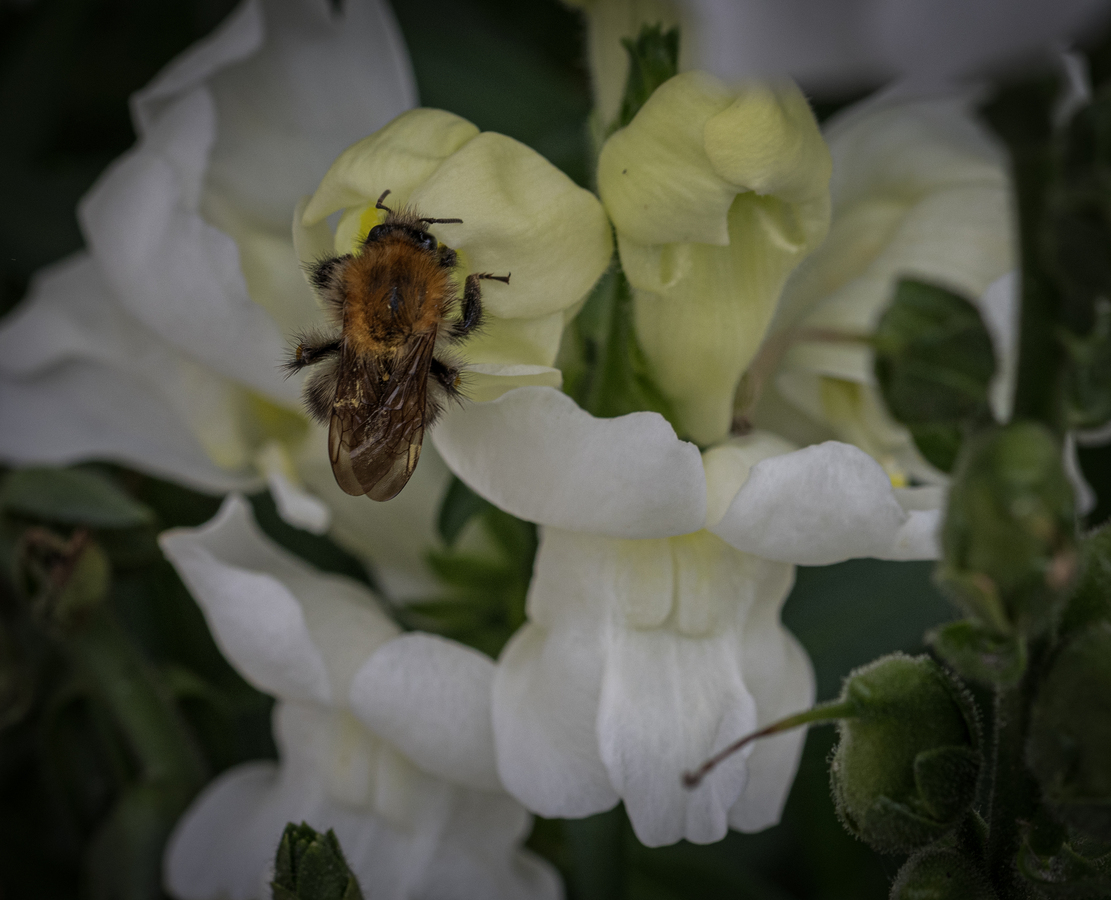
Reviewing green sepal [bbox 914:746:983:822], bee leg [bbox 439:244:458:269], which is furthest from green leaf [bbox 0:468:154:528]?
green sepal [bbox 914:746:983:822]

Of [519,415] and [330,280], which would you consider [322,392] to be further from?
[519,415]

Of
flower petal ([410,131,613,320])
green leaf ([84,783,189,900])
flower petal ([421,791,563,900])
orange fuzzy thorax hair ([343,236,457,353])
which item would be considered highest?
flower petal ([410,131,613,320])

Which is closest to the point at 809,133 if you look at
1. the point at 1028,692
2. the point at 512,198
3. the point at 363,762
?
the point at 512,198

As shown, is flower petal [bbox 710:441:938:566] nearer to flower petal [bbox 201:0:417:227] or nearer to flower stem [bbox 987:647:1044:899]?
flower stem [bbox 987:647:1044:899]

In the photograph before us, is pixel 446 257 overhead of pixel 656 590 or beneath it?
overhead

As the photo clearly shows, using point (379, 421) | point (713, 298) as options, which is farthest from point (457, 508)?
point (713, 298)

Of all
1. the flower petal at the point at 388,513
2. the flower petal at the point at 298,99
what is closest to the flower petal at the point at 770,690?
the flower petal at the point at 388,513
